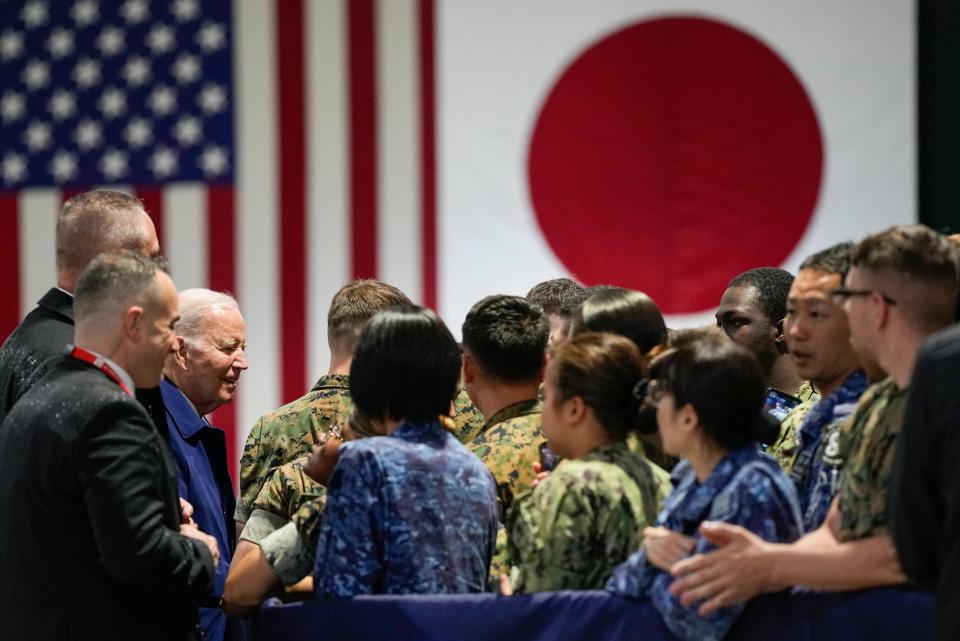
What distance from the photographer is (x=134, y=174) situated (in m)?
7.69

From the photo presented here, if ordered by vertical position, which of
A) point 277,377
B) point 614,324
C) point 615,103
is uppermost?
point 615,103

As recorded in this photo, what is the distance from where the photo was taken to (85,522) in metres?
3.12

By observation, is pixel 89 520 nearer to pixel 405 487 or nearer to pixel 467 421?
pixel 405 487

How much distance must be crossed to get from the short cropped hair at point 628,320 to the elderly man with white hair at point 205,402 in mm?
1263

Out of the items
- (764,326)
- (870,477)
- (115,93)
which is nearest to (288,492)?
(870,477)

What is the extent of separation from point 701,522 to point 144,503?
45.3 inches

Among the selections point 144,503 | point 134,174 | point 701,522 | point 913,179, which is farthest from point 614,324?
point 134,174

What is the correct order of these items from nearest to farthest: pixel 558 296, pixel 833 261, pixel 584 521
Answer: pixel 584 521 < pixel 833 261 < pixel 558 296

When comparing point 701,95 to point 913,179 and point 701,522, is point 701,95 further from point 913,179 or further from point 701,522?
point 701,522

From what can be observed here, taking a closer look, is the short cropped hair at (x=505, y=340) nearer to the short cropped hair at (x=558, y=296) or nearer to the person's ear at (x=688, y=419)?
the person's ear at (x=688, y=419)

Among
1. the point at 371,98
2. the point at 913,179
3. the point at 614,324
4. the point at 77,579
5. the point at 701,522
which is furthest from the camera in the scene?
the point at 371,98

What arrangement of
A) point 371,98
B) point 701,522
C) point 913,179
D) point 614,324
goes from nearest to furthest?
point 701,522 → point 614,324 → point 913,179 → point 371,98

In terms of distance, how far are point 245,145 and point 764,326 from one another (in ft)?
12.4

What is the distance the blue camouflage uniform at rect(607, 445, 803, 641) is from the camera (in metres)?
2.84
